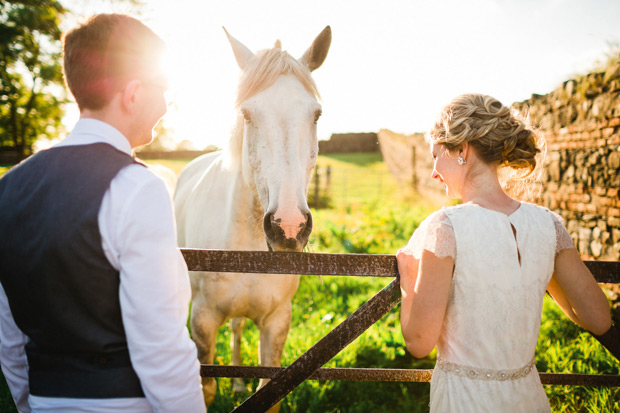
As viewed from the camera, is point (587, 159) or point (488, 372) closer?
point (488, 372)

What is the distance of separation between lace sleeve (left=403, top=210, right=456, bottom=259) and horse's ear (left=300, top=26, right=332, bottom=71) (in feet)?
5.07

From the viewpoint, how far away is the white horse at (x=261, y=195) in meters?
1.81

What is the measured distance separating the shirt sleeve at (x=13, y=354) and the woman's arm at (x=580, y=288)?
1822 mm

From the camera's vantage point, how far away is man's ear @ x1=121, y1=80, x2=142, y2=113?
3.34 ft

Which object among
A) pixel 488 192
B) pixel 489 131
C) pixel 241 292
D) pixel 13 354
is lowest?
pixel 241 292

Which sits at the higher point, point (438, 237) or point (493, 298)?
point (438, 237)

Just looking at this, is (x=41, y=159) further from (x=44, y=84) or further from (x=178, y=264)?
(x=44, y=84)

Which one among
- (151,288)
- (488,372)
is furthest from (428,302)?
(151,288)

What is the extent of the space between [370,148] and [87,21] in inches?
1706

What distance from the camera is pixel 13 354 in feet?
3.65

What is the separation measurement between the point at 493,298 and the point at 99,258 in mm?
1224

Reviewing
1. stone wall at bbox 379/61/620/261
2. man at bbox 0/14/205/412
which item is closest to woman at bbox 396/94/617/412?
man at bbox 0/14/205/412

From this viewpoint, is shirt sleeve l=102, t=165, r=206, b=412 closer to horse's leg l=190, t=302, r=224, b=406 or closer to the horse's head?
the horse's head

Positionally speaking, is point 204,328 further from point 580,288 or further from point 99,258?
point 580,288
